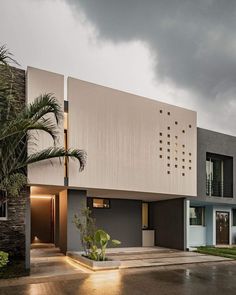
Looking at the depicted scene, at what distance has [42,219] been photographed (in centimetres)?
2058

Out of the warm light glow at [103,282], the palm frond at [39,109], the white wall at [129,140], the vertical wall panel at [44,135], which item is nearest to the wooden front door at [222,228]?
the white wall at [129,140]

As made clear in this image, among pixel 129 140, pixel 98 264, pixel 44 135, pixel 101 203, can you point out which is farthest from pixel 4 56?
pixel 101 203

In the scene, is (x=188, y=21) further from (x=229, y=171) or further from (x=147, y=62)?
(x=229, y=171)

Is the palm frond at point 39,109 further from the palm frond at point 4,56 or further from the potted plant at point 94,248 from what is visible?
the potted plant at point 94,248

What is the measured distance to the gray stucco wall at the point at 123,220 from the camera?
60.4 ft

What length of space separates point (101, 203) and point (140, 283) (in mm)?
9017

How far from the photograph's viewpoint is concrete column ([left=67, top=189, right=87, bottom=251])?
1445cm

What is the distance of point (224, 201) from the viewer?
19.8 meters

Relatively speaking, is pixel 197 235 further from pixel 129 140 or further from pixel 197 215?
pixel 129 140

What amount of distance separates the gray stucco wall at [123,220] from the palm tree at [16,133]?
684 centimetres

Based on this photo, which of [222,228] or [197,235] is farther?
[222,228]

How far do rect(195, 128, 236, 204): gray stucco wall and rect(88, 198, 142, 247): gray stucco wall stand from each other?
151 inches

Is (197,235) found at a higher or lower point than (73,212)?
lower

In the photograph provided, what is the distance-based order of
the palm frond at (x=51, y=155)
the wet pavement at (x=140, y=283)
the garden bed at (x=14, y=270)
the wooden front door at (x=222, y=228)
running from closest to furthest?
the wet pavement at (x=140, y=283) → the garden bed at (x=14, y=270) → the palm frond at (x=51, y=155) → the wooden front door at (x=222, y=228)
